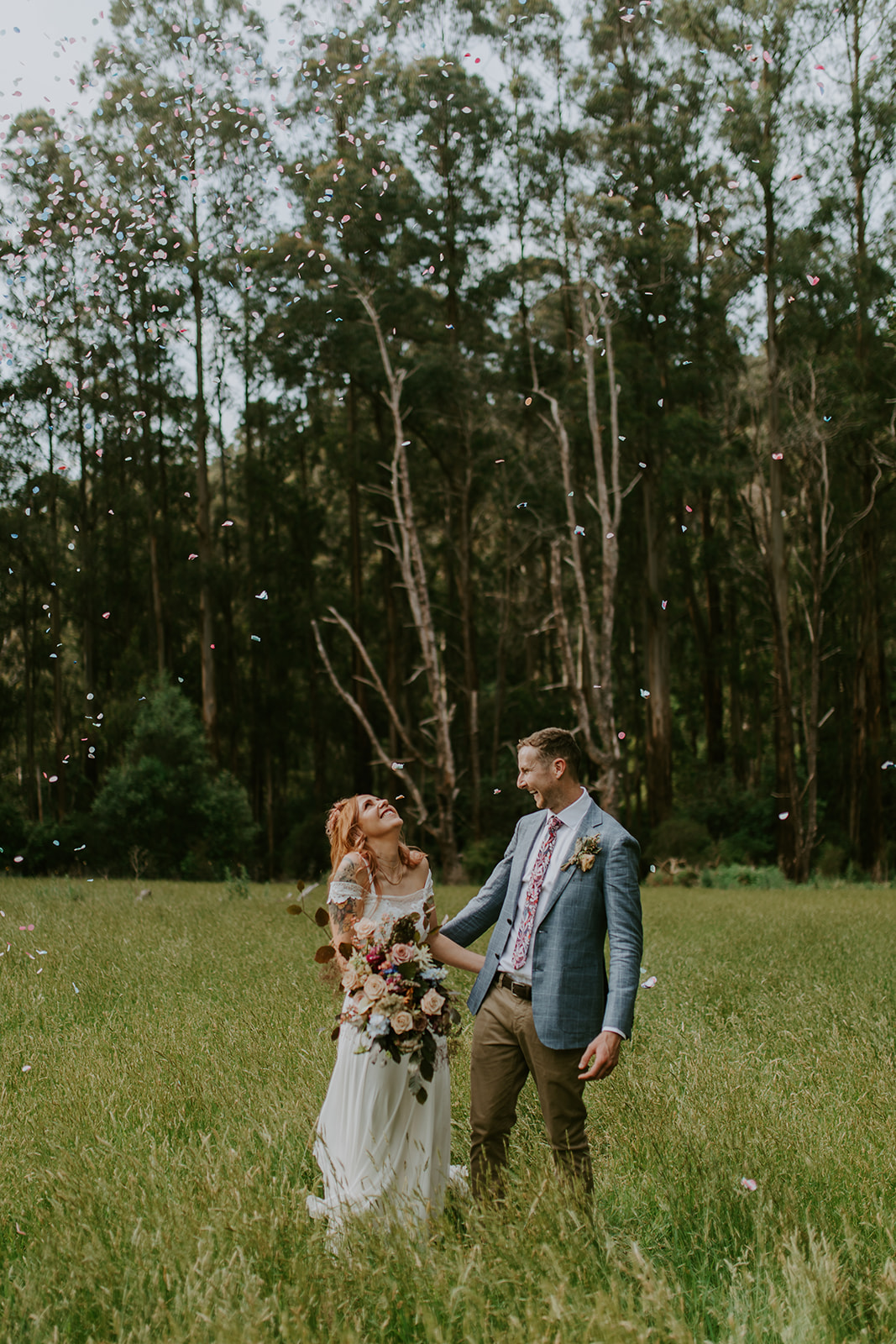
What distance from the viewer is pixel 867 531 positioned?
30031 millimetres

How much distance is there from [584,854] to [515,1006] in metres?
0.64

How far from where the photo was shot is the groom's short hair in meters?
4.20

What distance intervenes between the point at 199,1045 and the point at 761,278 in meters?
26.8

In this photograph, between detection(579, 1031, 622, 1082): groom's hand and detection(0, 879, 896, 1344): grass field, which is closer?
detection(0, 879, 896, 1344): grass field

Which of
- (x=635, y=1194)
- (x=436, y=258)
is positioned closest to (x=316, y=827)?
(x=436, y=258)

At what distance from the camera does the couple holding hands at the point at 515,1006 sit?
402cm

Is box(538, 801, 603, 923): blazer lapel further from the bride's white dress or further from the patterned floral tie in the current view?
the bride's white dress

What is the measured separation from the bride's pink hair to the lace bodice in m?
0.10

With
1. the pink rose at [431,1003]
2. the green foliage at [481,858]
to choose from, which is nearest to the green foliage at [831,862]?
the green foliage at [481,858]

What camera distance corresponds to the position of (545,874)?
4289 mm

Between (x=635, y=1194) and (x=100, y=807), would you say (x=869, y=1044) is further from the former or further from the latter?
(x=100, y=807)

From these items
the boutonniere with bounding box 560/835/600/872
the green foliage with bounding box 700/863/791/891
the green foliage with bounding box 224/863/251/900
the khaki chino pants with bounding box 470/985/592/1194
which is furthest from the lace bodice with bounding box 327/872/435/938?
the green foliage with bounding box 700/863/791/891

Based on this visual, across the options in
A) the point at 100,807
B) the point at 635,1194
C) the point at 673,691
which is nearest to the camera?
the point at 635,1194

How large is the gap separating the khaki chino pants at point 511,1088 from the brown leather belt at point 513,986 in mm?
17
